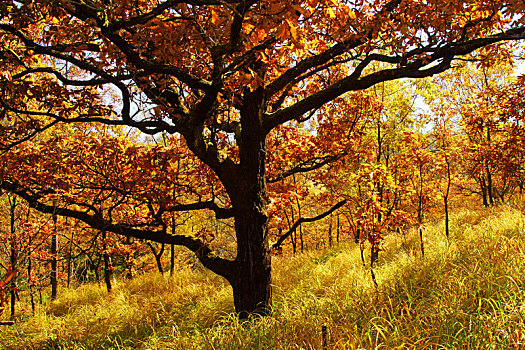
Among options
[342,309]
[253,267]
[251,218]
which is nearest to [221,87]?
[251,218]

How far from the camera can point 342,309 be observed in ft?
11.4

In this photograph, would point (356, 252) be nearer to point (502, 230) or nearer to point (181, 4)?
point (502, 230)

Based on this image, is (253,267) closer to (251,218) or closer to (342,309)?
(251,218)

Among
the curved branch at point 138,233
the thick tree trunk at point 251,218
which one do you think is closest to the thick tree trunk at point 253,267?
the thick tree trunk at point 251,218

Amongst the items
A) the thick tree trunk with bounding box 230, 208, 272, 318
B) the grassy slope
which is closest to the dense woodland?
the thick tree trunk with bounding box 230, 208, 272, 318

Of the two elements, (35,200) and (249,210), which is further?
(35,200)

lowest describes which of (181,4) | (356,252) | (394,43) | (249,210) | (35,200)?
(356,252)

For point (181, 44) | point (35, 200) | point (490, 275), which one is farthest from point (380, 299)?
point (35, 200)

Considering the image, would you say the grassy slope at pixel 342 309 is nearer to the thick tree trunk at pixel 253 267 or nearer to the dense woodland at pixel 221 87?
the thick tree trunk at pixel 253 267

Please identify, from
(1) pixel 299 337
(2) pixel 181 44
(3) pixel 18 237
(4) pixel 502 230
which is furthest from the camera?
(3) pixel 18 237

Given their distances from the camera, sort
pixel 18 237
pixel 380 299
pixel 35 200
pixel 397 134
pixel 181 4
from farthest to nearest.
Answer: pixel 397 134 < pixel 18 237 < pixel 35 200 < pixel 380 299 < pixel 181 4

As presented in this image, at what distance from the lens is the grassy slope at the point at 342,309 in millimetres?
2652

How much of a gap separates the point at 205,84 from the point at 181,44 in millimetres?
632

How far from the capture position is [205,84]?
3.42 meters
